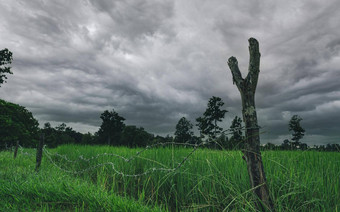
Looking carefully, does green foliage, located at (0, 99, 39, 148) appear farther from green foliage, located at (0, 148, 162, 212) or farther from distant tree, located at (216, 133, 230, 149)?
distant tree, located at (216, 133, 230, 149)

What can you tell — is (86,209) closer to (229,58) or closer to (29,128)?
(229,58)

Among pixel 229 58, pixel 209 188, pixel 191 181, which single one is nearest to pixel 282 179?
pixel 209 188

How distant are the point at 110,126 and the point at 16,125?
41.7 m

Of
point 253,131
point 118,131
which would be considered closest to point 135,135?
point 118,131

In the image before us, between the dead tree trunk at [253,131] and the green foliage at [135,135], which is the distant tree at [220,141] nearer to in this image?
the dead tree trunk at [253,131]

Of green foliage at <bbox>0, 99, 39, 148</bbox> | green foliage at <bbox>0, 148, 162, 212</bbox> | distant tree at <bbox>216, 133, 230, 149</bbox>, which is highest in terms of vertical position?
green foliage at <bbox>0, 99, 39, 148</bbox>

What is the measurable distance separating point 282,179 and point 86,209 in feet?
10.4

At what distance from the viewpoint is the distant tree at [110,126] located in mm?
64000

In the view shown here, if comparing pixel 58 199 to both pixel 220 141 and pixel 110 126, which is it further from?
pixel 110 126

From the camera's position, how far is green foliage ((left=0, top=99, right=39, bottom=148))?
22.1 metres

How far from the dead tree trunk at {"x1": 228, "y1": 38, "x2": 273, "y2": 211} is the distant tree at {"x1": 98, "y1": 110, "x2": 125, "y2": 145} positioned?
204 ft

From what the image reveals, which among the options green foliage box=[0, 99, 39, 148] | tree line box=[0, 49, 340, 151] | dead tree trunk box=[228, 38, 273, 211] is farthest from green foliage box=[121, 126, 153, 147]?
dead tree trunk box=[228, 38, 273, 211]

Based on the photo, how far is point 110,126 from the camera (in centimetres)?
6438

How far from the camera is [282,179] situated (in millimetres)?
4473
